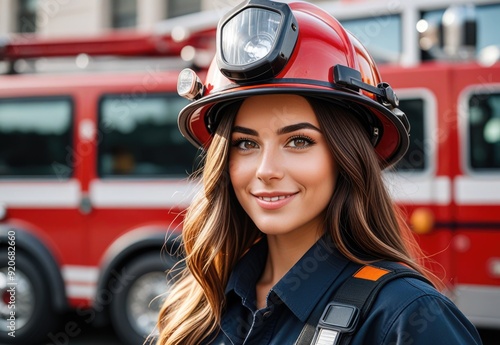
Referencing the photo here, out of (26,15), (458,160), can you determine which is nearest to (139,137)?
(458,160)

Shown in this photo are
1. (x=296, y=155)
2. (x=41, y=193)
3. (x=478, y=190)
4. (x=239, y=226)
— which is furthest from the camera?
(x=41, y=193)

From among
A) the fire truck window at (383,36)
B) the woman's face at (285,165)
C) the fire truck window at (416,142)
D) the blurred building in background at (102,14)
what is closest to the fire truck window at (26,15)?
the blurred building in background at (102,14)

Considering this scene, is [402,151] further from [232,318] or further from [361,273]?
[232,318]

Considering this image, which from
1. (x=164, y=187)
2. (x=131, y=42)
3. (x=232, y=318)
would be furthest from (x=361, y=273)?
(x=131, y=42)

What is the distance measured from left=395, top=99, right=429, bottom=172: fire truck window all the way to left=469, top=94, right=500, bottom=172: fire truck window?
Result: 369 mm

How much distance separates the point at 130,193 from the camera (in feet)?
19.2

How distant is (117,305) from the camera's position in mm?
5820

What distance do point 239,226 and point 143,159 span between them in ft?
13.0

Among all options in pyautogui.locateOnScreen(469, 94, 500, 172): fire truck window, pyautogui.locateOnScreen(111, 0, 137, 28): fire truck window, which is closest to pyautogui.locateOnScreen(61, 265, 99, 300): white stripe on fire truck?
pyautogui.locateOnScreen(469, 94, 500, 172): fire truck window

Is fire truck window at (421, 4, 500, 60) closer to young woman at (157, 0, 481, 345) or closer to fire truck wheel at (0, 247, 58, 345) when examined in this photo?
young woman at (157, 0, 481, 345)

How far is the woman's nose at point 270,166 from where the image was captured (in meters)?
1.68

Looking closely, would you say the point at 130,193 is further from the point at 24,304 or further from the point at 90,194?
the point at 24,304

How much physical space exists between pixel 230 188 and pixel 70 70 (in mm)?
5043

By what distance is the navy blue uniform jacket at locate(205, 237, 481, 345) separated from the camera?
1.37 metres
